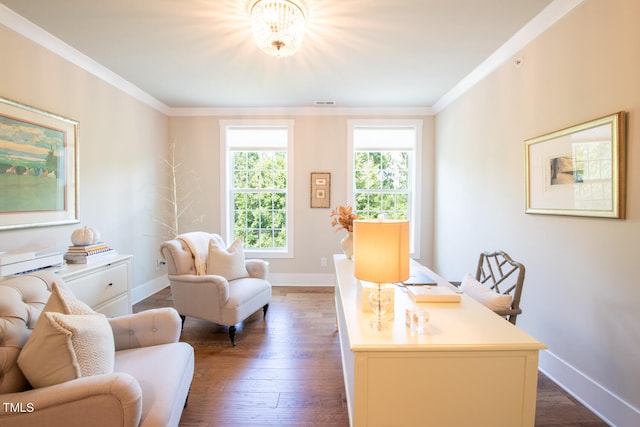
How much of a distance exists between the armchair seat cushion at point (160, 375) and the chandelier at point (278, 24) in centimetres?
204

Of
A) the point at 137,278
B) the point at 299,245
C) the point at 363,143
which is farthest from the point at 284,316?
the point at 363,143

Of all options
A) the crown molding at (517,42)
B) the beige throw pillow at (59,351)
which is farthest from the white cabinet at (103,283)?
the crown molding at (517,42)

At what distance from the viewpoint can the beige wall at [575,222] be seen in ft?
5.10

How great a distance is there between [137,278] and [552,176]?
14.4ft

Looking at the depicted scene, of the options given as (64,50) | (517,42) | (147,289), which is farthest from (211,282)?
(517,42)

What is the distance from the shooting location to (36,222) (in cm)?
233

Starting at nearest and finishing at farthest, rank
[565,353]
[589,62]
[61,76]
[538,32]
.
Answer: [589,62]
[565,353]
[538,32]
[61,76]

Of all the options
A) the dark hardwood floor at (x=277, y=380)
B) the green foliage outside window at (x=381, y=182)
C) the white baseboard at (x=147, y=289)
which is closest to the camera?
the dark hardwood floor at (x=277, y=380)

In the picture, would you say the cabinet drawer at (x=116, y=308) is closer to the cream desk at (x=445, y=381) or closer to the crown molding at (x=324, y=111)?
the cream desk at (x=445, y=381)

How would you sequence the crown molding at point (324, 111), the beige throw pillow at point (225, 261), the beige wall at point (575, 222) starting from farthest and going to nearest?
the crown molding at point (324, 111) < the beige throw pillow at point (225, 261) < the beige wall at point (575, 222)

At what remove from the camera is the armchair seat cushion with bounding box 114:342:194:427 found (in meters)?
1.20

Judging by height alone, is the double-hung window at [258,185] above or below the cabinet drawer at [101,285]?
above

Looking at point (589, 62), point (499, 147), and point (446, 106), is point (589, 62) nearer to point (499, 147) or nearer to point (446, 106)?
point (499, 147)

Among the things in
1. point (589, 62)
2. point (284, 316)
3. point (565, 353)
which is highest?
point (589, 62)
